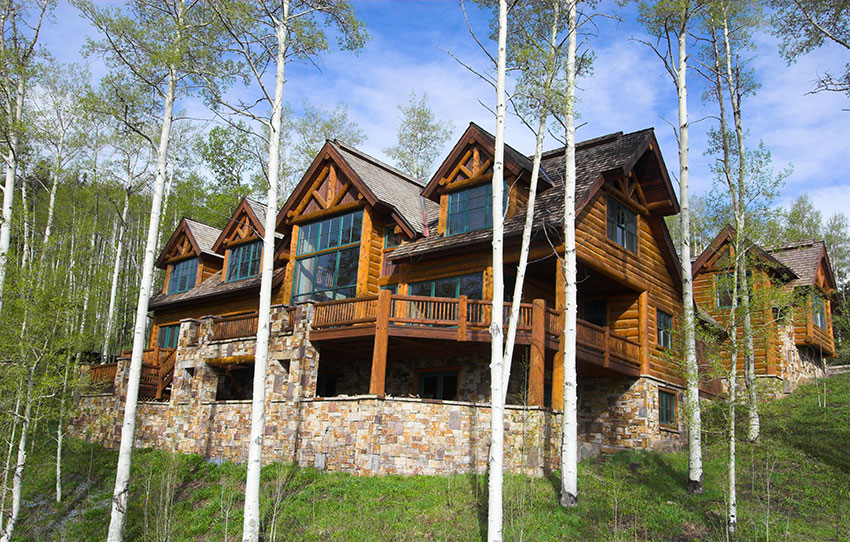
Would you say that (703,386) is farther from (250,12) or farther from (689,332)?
(250,12)

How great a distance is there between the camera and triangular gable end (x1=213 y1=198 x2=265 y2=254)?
27625mm

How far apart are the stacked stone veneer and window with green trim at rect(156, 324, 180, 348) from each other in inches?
207

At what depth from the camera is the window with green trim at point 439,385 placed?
20.4 m

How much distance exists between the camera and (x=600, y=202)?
2033 cm

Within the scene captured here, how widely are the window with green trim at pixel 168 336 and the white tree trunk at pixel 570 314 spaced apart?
20668mm

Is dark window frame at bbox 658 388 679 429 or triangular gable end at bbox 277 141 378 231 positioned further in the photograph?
triangular gable end at bbox 277 141 378 231

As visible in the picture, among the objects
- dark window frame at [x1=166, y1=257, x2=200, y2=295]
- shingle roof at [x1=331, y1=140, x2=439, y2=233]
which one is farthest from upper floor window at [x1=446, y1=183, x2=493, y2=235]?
dark window frame at [x1=166, y1=257, x2=200, y2=295]

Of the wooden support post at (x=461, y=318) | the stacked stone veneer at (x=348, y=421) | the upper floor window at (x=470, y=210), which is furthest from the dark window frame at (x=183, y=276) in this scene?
the wooden support post at (x=461, y=318)

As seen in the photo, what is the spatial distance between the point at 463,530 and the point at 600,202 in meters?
11.2

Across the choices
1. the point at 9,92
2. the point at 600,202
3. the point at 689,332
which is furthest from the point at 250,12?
the point at 689,332

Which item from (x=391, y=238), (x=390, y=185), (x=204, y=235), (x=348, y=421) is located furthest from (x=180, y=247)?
(x=348, y=421)

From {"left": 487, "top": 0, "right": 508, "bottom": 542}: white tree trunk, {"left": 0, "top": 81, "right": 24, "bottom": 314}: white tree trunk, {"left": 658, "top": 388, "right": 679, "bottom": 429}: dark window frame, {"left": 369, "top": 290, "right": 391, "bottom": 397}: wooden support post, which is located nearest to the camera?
{"left": 487, "top": 0, "right": 508, "bottom": 542}: white tree trunk

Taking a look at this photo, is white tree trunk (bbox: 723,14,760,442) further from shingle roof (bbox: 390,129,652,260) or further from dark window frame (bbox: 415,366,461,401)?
dark window frame (bbox: 415,366,461,401)

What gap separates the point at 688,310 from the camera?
15367mm
